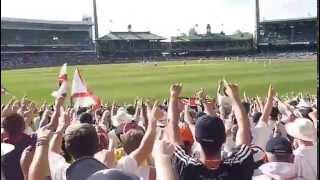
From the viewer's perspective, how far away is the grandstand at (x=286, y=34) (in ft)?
300

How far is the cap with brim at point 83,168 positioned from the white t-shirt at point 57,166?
256 mm

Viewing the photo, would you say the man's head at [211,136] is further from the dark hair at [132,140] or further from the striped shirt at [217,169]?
the dark hair at [132,140]

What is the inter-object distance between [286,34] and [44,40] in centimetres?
3548

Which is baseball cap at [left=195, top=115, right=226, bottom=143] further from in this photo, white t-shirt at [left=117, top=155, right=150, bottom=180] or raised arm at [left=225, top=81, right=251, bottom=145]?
raised arm at [left=225, top=81, right=251, bottom=145]

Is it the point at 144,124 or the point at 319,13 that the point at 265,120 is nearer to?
the point at 144,124

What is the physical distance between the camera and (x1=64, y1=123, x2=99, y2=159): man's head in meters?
3.79

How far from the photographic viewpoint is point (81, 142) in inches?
149

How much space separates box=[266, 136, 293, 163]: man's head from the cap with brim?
117cm

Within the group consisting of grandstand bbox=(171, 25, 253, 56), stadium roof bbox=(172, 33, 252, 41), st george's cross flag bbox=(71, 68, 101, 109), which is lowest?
grandstand bbox=(171, 25, 253, 56)

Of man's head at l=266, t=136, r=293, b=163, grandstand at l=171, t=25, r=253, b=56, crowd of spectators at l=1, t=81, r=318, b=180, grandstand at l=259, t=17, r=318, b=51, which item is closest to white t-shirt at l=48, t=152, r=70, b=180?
crowd of spectators at l=1, t=81, r=318, b=180

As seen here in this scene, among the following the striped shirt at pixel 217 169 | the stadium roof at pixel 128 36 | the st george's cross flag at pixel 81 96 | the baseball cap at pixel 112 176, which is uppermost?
the baseball cap at pixel 112 176

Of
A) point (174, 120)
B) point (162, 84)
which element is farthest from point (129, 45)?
point (174, 120)

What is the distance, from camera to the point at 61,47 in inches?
3898

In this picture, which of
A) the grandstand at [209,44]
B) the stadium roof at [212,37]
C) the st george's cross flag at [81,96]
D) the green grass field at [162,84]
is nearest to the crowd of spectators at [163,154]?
the st george's cross flag at [81,96]
